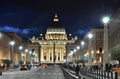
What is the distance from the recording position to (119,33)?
122 meters

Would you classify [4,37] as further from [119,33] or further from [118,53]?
[118,53]

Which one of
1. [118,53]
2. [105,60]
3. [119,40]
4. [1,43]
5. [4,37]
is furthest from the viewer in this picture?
[4,37]

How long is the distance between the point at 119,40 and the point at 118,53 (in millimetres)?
55504

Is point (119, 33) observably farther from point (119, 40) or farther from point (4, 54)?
point (4, 54)

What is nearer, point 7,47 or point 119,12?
point 119,12

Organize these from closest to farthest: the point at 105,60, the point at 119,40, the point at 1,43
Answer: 1. the point at 105,60
2. the point at 119,40
3. the point at 1,43

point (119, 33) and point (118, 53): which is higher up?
point (119, 33)

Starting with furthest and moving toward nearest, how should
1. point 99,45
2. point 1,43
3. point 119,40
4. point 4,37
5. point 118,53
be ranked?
point 99,45, point 4,37, point 1,43, point 119,40, point 118,53

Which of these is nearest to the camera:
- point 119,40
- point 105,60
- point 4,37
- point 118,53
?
point 105,60

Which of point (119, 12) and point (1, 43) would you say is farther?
point (1, 43)

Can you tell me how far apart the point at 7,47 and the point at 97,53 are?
38.3 m

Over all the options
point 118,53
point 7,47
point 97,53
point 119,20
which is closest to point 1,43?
point 7,47

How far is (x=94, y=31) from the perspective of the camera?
179 m

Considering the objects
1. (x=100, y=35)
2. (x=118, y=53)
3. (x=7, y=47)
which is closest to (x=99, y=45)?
(x=100, y=35)
